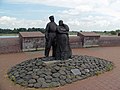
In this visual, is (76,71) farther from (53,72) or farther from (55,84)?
(55,84)

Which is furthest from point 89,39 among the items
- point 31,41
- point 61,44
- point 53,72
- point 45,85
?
point 45,85

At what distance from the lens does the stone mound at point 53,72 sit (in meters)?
7.07

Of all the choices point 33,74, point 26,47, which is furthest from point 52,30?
point 26,47

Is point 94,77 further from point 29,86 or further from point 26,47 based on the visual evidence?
point 26,47

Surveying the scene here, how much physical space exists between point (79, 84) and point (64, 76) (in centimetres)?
64

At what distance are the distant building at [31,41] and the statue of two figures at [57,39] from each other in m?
5.05

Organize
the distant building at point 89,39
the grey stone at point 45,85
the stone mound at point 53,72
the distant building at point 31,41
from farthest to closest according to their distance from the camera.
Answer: the distant building at point 89,39
the distant building at point 31,41
the stone mound at point 53,72
the grey stone at point 45,85

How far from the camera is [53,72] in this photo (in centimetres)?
760

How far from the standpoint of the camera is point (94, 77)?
25.3 ft

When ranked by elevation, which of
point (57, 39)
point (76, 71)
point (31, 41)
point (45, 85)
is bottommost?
point (45, 85)

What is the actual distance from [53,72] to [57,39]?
1543 mm

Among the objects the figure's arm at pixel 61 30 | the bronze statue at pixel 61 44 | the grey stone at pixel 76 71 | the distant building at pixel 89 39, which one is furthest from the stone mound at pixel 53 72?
the distant building at pixel 89 39

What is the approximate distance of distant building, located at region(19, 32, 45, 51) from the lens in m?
13.5

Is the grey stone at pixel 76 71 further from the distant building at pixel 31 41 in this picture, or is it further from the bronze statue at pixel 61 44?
the distant building at pixel 31 41
